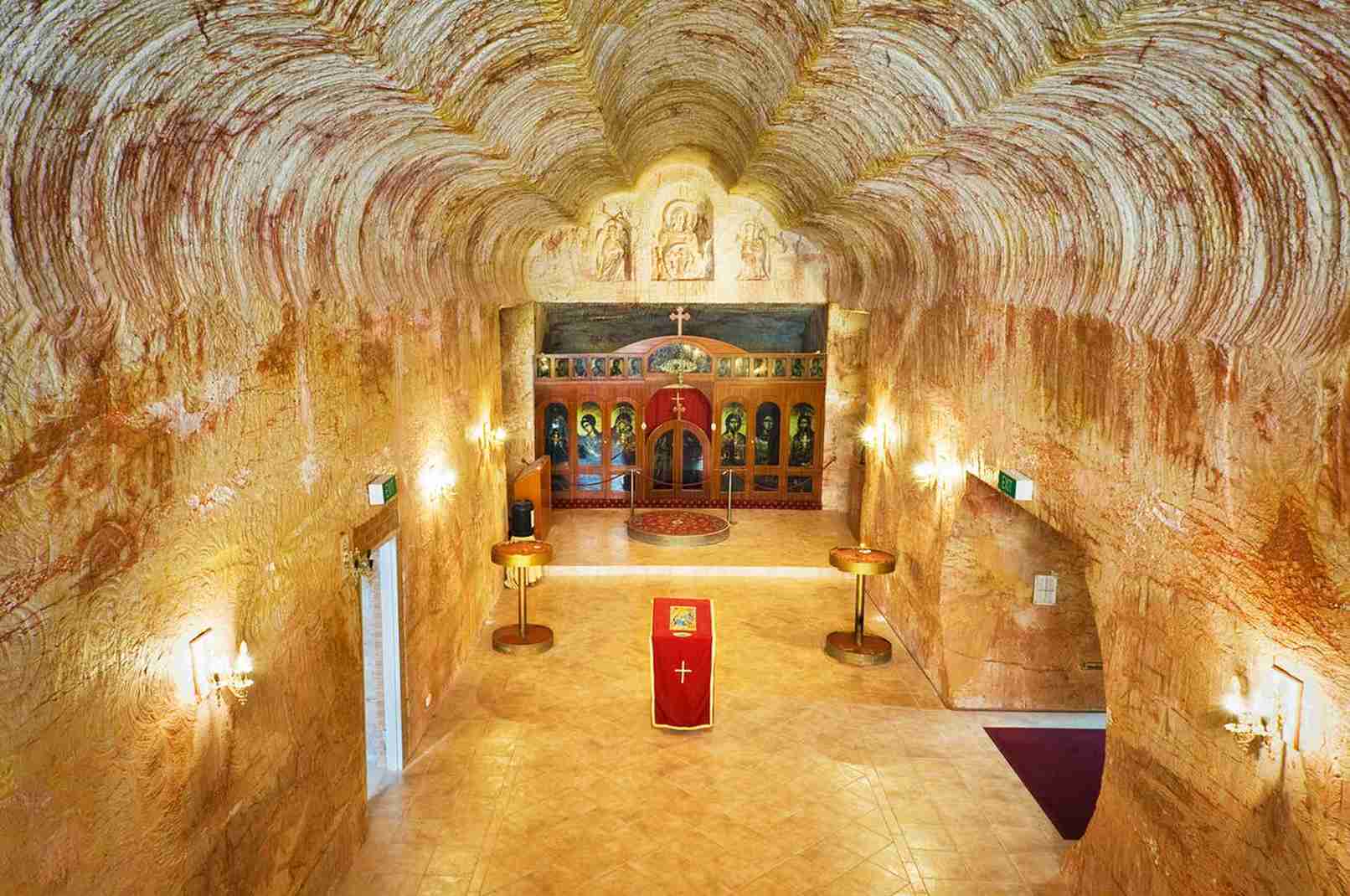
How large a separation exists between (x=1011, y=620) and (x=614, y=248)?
829 cm

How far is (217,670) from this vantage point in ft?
16.3

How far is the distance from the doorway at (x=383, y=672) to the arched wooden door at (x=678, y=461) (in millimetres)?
10535

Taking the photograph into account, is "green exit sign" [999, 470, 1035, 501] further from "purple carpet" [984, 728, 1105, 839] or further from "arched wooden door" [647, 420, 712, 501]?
"arched wooden door" [647, 420, 712, 501]

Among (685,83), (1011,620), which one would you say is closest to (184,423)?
(685,83)

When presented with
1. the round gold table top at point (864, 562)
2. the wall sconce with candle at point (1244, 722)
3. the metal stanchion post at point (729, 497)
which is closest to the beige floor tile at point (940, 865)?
the wall sconce with candle at point (1244, 722)

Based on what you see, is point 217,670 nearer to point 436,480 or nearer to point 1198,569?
point 436,480

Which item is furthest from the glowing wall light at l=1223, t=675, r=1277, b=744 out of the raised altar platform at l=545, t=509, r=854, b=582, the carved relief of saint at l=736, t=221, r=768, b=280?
the carved relief of saint at l=736, t=221, r=768, b=280

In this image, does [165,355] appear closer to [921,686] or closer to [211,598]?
[211,598]

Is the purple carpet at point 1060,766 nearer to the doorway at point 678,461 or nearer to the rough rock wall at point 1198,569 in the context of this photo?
the rough rock wall at point 1198,569

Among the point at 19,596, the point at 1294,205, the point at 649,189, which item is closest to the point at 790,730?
the point at 1294,205

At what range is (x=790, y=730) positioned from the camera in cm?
938

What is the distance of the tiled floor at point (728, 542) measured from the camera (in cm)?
1480

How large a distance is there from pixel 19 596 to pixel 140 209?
1844 mm

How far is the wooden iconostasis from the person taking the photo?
18.3 m
